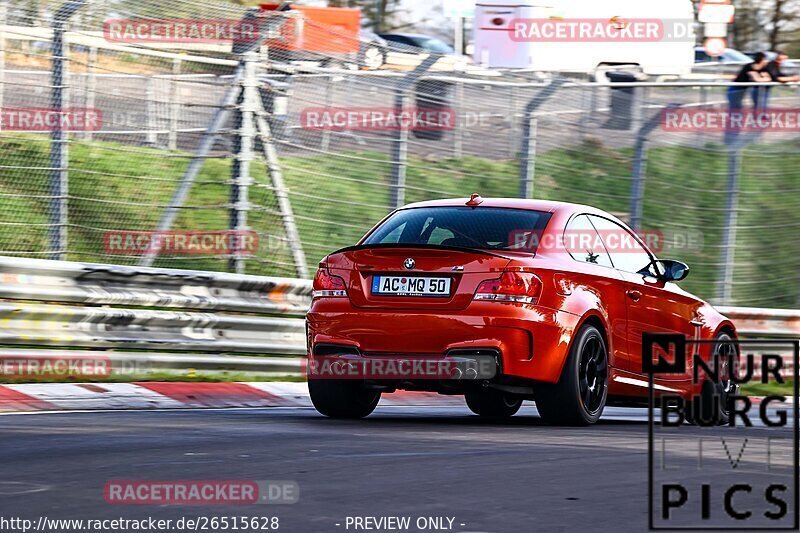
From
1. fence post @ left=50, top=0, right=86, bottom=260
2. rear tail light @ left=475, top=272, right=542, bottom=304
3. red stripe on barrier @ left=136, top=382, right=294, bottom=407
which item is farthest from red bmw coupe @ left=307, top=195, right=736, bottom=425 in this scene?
fence post @ left=50, top=0, right=86, bottom=260

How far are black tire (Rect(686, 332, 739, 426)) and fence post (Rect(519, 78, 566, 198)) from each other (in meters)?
4.02

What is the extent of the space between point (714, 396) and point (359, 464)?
8.96 feet

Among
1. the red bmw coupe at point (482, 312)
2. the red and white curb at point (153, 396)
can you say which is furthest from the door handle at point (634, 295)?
the red and white curb at point (153, 396)

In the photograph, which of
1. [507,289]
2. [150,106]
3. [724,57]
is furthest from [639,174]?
[724,57]

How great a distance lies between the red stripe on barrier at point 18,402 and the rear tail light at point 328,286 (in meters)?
2.03

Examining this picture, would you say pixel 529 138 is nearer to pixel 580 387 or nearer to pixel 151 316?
pixel 151 316

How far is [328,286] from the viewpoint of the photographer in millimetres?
9227

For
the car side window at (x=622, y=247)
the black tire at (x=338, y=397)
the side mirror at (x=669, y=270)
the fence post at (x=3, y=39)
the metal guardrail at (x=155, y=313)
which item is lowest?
the black tire at (x=338, y=397)

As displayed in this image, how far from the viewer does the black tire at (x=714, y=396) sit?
378 inches

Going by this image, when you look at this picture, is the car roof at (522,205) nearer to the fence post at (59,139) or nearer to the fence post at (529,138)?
the fence post at (59,139)

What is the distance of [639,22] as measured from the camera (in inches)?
1232

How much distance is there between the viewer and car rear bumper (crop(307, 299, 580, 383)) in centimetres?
873

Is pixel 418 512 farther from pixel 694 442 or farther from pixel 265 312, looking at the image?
pixel 265 312

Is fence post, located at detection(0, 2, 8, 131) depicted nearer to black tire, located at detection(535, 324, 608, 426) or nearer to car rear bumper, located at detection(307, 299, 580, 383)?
car rear bumper, located at detection(307, 299, 580, 383)
